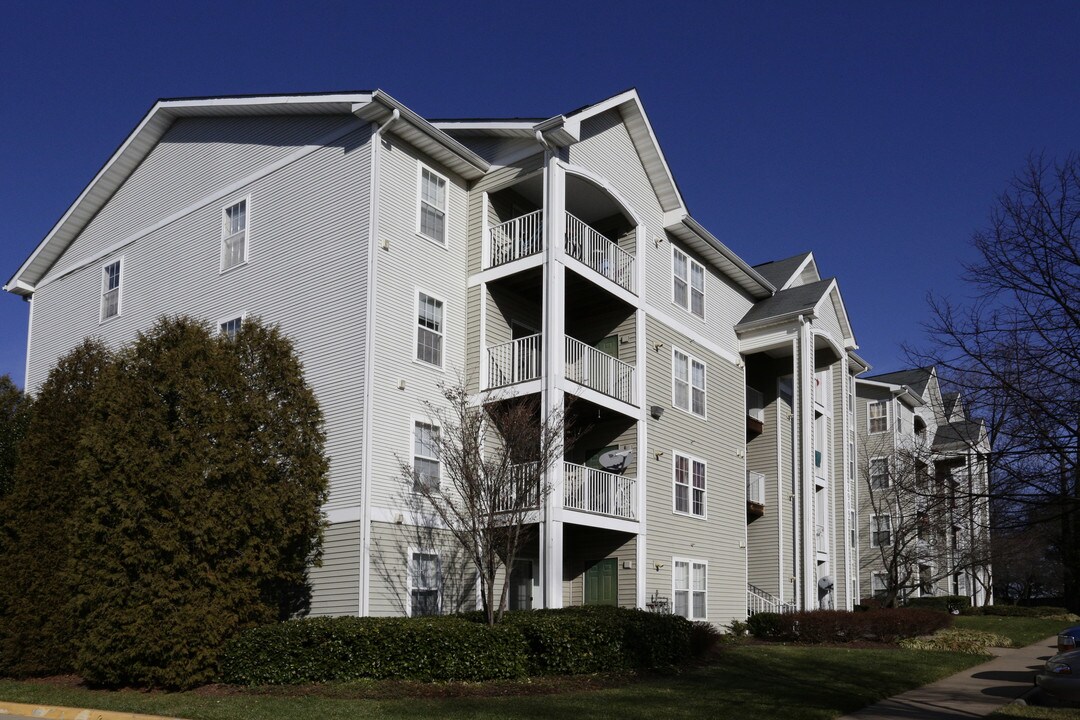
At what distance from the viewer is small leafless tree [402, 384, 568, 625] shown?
1927 centimetres

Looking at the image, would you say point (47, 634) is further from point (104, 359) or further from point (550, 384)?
point (550, 384)

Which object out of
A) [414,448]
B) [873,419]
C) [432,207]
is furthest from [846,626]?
[873,419]

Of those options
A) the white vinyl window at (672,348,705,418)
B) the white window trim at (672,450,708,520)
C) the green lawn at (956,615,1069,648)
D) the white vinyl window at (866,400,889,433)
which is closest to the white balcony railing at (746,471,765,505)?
the white window trim at (672,450,708,520)

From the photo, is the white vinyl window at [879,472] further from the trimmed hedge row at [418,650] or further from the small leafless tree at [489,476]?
the trimmed hedge row at [418,650]

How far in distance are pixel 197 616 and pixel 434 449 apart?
6367mm

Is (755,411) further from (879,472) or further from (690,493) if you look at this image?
(879,472)

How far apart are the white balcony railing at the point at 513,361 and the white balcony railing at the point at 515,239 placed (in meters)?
1.89

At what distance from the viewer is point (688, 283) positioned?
2917 centimetres

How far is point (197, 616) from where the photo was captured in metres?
17.1

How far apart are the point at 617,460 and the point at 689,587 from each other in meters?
4.76

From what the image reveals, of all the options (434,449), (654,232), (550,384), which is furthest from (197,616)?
(654,232)

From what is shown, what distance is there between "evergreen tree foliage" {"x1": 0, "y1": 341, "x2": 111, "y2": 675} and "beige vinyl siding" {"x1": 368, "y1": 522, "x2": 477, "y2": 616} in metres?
5.50

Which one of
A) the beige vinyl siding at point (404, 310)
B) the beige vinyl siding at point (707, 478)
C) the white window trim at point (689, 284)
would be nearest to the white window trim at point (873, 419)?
the beige vinyl siding at point (707, 478)

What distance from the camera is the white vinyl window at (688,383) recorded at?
90.7 ft
